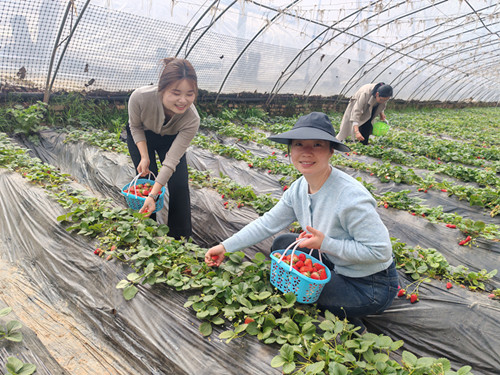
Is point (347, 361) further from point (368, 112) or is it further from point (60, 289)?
point (368, 112)

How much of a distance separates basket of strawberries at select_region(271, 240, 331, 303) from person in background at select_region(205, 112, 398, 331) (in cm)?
11

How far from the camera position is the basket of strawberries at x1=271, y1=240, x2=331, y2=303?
1739mm

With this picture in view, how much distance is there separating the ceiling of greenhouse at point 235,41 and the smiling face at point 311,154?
5500mm

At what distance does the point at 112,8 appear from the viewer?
6.28 meters

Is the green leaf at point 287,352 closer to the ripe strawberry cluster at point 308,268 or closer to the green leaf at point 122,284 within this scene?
the ripe strawberry cluster at point 308,268

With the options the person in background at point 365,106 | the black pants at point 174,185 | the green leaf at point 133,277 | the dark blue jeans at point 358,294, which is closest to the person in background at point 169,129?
the black pants at point 174,185

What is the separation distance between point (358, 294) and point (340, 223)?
0.43 meters

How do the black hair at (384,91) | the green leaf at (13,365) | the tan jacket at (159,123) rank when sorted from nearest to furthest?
1. the green leaf at (13,365)
2. the tan jacket at (159,123)
3. the black hair at (384,91)

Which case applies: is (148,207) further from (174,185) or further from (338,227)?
(338,227)

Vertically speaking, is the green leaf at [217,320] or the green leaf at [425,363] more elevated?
the green leaf at [425,363]

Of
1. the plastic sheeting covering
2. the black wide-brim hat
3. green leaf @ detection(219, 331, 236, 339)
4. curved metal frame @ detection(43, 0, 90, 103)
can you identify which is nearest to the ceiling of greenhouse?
curved metal frame @ detection(43, 0, 90, 103)

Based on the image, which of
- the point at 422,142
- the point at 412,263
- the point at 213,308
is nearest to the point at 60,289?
the point at 213,308

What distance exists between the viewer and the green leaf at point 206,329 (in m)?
1.72

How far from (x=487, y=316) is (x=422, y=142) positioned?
639 centimetres
